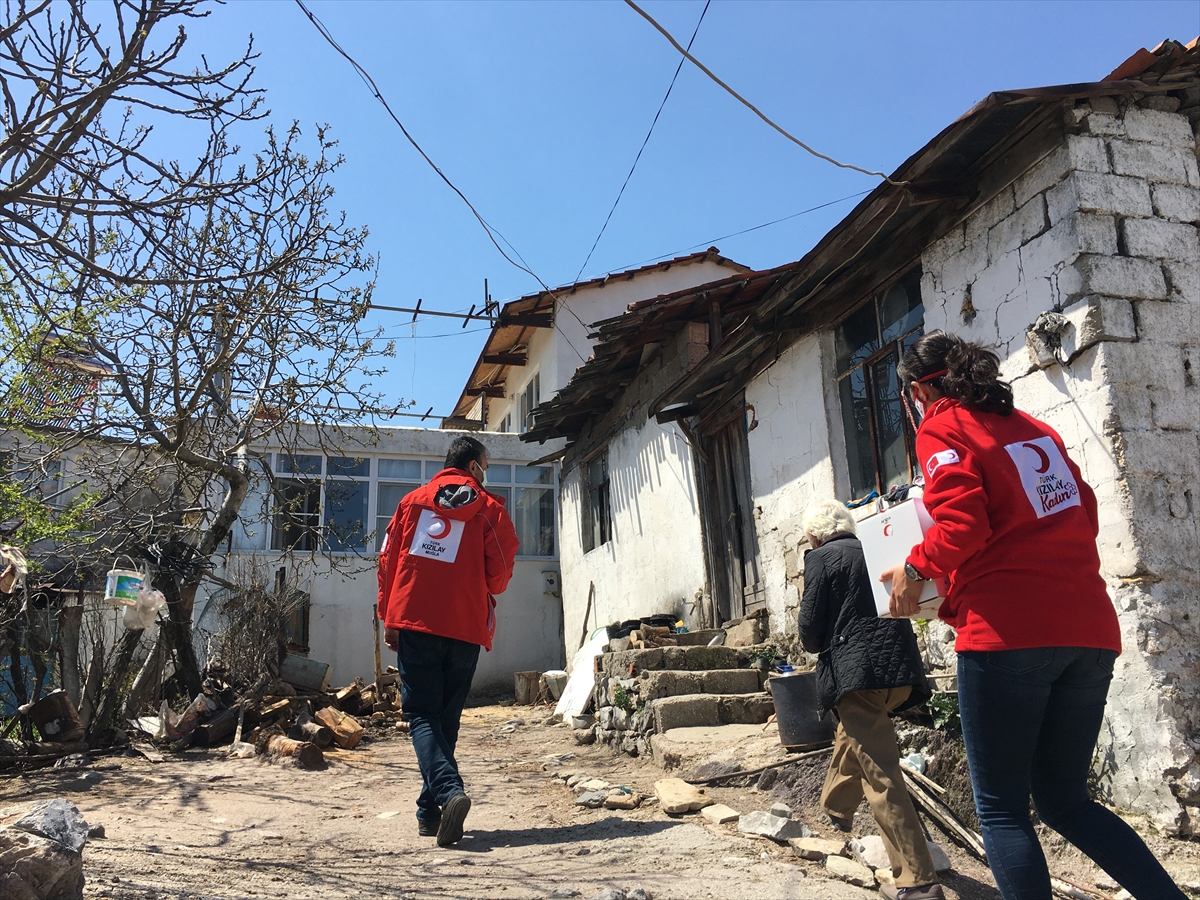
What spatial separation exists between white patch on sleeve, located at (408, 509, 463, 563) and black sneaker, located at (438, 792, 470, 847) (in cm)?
111

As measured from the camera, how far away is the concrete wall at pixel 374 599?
46.3 ft

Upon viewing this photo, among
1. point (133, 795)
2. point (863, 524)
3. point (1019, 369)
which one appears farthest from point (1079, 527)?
point (133, 795)

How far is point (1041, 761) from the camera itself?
2338mm

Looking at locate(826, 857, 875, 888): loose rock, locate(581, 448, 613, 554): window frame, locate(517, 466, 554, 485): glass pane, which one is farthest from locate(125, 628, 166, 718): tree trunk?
locate(517, 466, 554, 485): glass pane

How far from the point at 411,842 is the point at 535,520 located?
12182 mm

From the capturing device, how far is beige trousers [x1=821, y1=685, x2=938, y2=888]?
3172 millimetres

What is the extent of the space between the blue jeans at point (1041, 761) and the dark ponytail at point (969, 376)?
0.71 metres

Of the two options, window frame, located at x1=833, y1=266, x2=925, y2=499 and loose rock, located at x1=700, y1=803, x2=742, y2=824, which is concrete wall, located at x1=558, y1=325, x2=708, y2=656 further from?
loose rock, located at x1=700, y1=803, x2=742, y2=824

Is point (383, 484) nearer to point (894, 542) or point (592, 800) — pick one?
point (592, 800)

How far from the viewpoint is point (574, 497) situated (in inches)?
512

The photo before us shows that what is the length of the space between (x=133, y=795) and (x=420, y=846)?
8.14 ft

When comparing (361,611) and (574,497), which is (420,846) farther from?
(361,611)

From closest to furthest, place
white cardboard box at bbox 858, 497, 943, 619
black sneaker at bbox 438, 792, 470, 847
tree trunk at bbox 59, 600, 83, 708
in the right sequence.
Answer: white cardboard box at bbox 858, 497, 943, 619 → black sneaker at bbox 438, 792, 470, 847 → tree trunk at bbox 59, 600, 83, 708

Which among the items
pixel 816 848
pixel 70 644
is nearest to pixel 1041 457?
pixel 816 848
